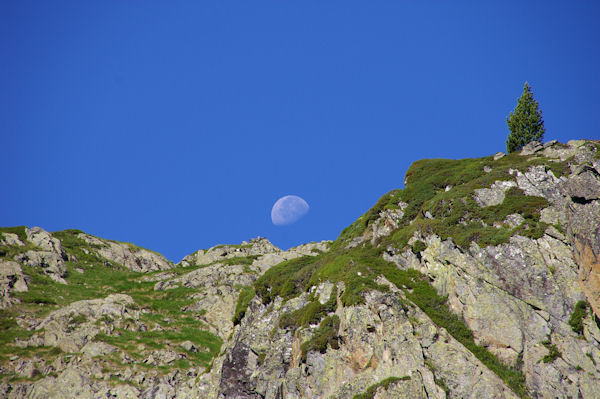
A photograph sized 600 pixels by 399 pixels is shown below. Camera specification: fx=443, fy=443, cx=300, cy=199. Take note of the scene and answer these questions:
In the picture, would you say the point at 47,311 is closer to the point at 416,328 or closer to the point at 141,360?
the point at 141,360

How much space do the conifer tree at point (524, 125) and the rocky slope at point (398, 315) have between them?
730 inches

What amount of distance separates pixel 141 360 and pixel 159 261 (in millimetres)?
53288

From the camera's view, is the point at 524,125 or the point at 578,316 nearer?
the point at 578,316

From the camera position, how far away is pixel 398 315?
36.5 meters

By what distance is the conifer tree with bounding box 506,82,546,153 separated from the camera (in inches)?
2982


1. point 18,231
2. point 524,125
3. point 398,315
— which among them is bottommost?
point 398,315

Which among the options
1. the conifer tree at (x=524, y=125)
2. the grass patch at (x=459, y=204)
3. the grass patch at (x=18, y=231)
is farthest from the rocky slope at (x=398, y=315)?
the conifer tree at (x=524, y=125)

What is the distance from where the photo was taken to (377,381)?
109 ft

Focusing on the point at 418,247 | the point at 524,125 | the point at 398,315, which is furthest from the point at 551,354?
the point at 524,125

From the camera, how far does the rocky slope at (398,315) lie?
33.3 meters

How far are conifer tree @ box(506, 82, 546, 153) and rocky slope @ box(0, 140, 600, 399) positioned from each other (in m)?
18.6

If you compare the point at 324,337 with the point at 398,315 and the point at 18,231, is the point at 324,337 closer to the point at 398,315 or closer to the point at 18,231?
the point at 398,315

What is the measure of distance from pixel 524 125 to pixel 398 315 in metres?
55.7

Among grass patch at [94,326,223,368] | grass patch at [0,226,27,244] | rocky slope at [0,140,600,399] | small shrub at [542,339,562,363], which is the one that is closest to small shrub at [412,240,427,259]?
rocky slope at [0,140,600,399]
